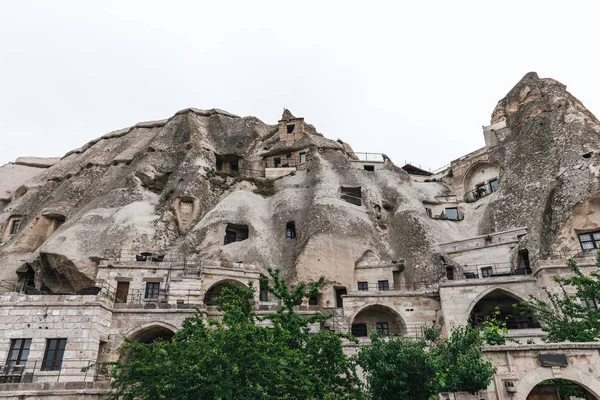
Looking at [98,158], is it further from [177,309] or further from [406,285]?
[406,285]

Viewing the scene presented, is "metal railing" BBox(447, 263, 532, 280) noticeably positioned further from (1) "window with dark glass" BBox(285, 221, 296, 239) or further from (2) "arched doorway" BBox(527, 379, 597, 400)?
(2) "arched doorway" BBox(527, 379, 597, 400)

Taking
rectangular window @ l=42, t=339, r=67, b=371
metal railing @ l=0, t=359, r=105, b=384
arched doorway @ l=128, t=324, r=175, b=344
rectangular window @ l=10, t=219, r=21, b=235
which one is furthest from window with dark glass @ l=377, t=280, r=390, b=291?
rectangular window @ l=10, t=219, r=21, b=235

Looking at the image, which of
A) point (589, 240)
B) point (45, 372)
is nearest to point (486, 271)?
point (589, 240)

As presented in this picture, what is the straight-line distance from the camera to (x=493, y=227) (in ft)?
125

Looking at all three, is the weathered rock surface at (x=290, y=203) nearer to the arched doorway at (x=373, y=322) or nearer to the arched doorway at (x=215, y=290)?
the arched doorway at (x=215, y=290)

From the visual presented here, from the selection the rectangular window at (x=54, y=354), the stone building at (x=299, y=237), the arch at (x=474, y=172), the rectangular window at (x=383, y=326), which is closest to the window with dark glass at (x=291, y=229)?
the stone building at (x=299, y=237)

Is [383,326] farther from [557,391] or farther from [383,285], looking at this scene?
[557,391]

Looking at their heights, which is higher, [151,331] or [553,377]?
[151,331]

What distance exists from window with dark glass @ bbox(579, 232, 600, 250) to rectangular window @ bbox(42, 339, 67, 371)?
3329 centimetres

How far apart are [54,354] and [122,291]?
751 centimetres

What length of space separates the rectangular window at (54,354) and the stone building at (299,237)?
6 cm

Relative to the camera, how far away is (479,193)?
45.9m

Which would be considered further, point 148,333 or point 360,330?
point 360,330

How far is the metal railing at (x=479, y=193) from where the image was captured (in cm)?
4523
